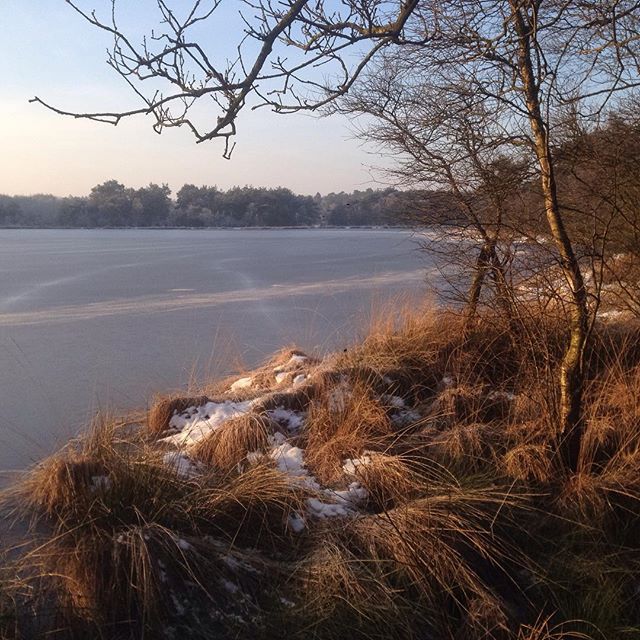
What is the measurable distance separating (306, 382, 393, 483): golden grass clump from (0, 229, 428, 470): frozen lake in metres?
1.41

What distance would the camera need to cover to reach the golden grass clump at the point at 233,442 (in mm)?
4680

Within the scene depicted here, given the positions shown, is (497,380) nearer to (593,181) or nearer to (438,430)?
(438,430)

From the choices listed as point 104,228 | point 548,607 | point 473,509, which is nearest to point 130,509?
point 473,509

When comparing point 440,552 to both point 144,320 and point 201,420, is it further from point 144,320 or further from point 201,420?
point 144,320

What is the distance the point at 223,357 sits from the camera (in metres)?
7.13

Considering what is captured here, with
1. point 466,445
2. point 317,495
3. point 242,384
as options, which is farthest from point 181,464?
point 242,384

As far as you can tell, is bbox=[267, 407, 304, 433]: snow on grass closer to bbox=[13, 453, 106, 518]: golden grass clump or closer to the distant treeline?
bbox=[13, 453, 106, 518]: golden grass clump

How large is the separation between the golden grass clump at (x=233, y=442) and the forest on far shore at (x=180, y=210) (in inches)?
1116

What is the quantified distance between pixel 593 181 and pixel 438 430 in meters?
2.66

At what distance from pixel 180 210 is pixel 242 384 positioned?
3019 cm

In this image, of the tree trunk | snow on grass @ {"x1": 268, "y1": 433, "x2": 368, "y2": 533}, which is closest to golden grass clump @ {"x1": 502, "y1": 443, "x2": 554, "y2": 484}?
the tree trunk

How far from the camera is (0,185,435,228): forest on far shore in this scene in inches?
1344

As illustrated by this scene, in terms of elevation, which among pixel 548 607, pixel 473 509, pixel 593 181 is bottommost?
pixel 548 607

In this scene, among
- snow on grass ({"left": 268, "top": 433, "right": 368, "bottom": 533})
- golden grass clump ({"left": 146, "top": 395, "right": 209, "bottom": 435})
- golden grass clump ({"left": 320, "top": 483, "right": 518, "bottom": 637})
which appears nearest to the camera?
golden grass clump ({"left": 320, "top": 483, "right": 518, "bottom": 637})
